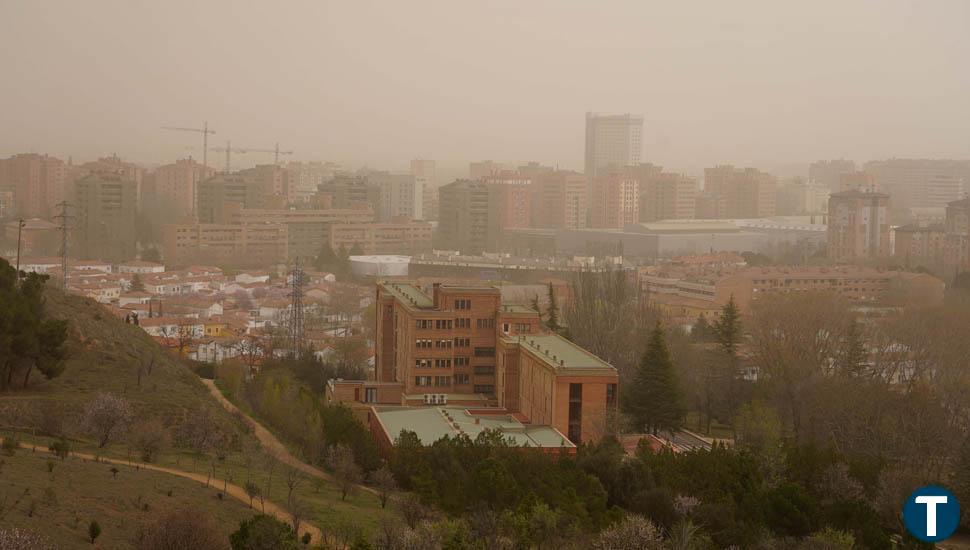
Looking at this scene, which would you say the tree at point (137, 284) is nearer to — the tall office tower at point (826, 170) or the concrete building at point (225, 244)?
the concrete building at point (225, 244)

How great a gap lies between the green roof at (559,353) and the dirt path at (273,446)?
89.3 inches

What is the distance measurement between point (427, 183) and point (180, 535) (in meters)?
47.5

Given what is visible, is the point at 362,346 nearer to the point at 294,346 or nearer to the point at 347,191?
the point at 294,346

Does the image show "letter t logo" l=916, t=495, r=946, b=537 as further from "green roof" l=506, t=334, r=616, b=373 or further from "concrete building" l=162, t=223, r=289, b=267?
"concrete building" l=162, t=223, r=289, b=267

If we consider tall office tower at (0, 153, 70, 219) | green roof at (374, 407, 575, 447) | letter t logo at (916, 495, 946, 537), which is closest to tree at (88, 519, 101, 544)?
green roof at (374, 407, 575, 447)

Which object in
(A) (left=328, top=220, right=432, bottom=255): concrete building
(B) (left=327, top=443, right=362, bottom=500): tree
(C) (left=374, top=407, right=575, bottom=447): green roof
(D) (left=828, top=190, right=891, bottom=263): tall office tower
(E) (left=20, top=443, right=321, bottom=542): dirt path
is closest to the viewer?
(E) (left=20, top=443, right=321, bottom=542): dirt path

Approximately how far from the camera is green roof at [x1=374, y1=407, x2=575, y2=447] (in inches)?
371

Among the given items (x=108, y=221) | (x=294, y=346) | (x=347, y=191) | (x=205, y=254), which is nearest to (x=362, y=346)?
(x=294, y=346)

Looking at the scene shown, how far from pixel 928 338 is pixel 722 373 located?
3.12 meters

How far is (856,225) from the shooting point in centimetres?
3228

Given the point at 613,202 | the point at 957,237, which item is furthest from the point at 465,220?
the point at 957,237

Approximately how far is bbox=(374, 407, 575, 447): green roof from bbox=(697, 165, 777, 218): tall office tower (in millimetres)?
37560

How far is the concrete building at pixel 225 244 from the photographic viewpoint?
31594 mm

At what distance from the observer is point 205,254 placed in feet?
104
